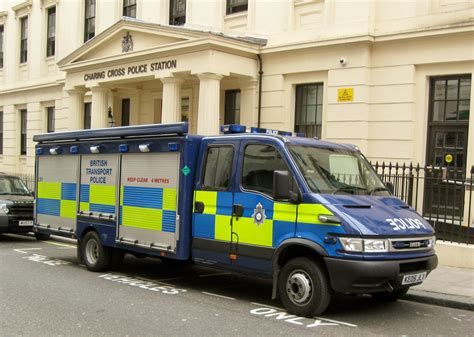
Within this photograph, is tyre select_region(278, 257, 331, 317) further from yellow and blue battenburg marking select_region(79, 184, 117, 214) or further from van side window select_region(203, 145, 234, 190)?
yellow and blue battenburg marking select_region(79, 184, 117, 214)

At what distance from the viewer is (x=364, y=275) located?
6.11 metres

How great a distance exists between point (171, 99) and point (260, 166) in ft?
31.0

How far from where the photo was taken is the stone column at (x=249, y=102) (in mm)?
16250

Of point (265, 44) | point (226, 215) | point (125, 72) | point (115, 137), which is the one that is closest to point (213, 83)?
point (265, 44)

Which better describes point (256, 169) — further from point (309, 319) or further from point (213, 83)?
point (213, 83)

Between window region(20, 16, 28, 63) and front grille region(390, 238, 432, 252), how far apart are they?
24.4 metres

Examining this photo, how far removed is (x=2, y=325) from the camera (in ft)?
19.9

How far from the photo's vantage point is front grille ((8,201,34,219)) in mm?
13344

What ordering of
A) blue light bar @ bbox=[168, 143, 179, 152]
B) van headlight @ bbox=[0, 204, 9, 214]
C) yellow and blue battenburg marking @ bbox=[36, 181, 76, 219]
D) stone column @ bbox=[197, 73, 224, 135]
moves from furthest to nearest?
A: stone column @ bbox=[197, 73, 224, 135], van headlight @ bbox=[0, 204, 9, 214], yellow and blue battenburg marking @ bbox=[36, 181, 76, 219], blue light bar @ bbox=[168, 143, 179, 152]

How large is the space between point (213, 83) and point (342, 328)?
1002cm

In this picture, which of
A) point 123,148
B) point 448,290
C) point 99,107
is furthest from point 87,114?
point 448,290

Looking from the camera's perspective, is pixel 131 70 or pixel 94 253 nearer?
pixel 94 253

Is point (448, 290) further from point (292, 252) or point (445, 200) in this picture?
point (292, 252)

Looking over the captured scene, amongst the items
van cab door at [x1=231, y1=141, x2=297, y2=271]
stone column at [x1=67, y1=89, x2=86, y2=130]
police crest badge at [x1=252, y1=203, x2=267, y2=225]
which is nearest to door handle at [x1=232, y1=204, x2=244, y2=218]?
van cab door at [x1=231, y1=141, x2=297, y2=271]
